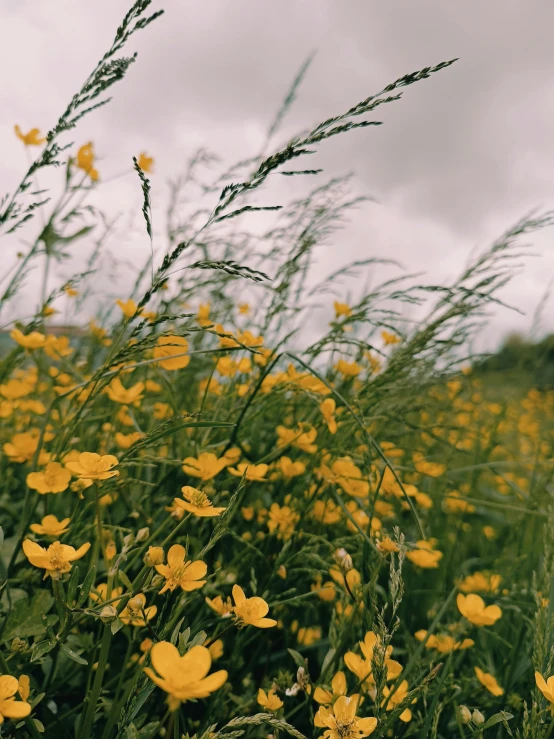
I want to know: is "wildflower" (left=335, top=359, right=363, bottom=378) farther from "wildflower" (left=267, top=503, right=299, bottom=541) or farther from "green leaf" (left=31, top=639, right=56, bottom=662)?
"green leaf" (left=31, top=639, right=56, bottom=662)

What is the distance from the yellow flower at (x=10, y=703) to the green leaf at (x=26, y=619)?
233 millimetres

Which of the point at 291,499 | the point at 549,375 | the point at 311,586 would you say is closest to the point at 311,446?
the point at 291,499

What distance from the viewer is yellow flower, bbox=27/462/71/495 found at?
0.98m

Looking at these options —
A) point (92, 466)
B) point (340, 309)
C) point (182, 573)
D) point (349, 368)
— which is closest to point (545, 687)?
point (182, 573)

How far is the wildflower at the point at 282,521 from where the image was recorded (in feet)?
4.04

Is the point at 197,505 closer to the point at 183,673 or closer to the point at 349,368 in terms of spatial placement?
the point at 183,673

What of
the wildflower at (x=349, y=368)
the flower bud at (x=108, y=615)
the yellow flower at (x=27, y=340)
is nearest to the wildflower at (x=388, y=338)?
the wildflower at (x=349, y=368)

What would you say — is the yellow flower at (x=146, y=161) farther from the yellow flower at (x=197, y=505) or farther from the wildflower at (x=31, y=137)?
the yellow flower at (x=197, y=505)

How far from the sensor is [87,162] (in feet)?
6.75

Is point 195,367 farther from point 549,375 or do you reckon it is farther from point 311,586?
point 549,375

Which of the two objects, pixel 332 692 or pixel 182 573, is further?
pixel 332 692

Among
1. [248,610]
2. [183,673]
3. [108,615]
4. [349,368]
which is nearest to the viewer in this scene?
[183,673]

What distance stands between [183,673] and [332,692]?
0.45m

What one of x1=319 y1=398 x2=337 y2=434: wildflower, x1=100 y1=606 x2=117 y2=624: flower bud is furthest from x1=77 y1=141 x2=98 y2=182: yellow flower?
x1=100 y1=606 x2=117 y2=624: flower bud
